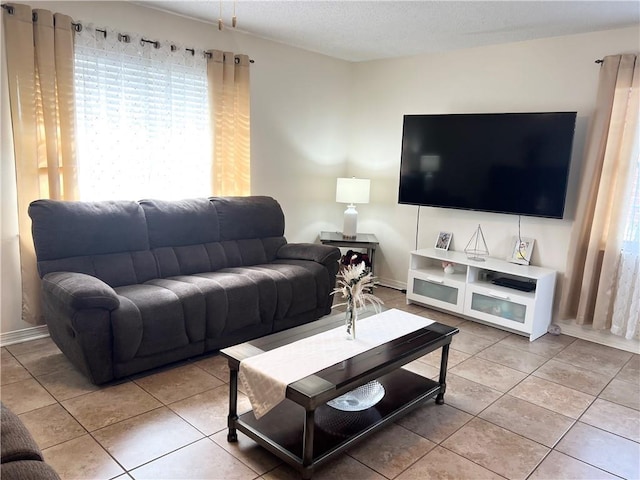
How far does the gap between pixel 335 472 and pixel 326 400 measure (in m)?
0.41

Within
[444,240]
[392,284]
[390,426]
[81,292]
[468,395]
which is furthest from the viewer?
[392,284]

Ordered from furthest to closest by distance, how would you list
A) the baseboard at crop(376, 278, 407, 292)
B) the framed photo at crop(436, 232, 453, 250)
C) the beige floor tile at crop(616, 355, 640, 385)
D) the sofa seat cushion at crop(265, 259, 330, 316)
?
the baseboard at crop(376, 278, 407, 292) → the framed photo at crop(436, 232, 453, 250) → the sofa seat cushion at crop(265, 259, 330, 316) → the beige floor tile at crop(616, 355, 640, 385)

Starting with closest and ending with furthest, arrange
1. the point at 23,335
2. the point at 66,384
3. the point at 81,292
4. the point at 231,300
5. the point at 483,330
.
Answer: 1. the point at 81,292
2. the point at 66,384
3. the point at 231,300
4. the point at 23,335
5. the point at 483,330

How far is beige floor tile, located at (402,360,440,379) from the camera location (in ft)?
10.0

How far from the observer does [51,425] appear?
7.61ft

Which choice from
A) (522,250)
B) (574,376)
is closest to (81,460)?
(574,376)

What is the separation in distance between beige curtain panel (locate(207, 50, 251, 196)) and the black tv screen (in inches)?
59.3

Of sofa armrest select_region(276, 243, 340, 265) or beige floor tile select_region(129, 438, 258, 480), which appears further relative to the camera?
sofa armrest select_region(276, 243, 340, 265)

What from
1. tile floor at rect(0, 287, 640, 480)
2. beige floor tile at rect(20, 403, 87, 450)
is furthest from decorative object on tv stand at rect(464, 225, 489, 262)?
beige floor tile at rect(20, 403, 87, 450)

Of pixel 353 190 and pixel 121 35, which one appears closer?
pixel 121 35

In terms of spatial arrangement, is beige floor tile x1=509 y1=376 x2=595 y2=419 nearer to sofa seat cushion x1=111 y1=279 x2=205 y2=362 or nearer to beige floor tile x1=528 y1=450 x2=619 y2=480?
beige floor tile x1=528 y1=450 x2=619 y2=480

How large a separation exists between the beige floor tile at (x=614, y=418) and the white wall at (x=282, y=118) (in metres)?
3.11

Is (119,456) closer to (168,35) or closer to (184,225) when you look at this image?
(184,225)

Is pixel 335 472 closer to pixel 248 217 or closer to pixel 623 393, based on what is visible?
pixel 623 393
